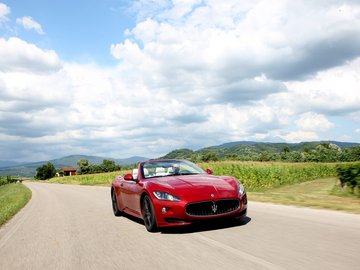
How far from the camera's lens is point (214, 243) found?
6.07 metres

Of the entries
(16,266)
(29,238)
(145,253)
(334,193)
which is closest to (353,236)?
(145,253)

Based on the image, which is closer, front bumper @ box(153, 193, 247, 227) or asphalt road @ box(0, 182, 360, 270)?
asphalt road @ box(0, 182, 360, 270)

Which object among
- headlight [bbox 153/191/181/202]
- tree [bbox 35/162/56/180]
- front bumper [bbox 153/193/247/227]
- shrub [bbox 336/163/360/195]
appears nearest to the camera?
front bumper [bbox 153/193/247/227]

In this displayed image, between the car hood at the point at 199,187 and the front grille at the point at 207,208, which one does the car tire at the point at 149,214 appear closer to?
the car hood at the point at 199,187

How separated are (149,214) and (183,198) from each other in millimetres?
1087

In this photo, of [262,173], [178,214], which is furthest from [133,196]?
[262,173]

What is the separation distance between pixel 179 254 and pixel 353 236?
8.93ft

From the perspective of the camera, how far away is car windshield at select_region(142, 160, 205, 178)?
873cm

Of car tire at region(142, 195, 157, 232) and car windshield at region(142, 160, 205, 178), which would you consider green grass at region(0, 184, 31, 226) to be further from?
car tire at region(142, 195, 157, 232)

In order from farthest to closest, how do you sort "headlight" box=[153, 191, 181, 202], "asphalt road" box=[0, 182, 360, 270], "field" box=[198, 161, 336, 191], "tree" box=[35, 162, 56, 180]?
1. "tree" box=[35, 162, 56, 180]
2. "field" box=[198, 161, 336, 191]
3. "headlight" box=[153, 191, 181, 202]
4. "asphalt road" box=[0, 182, 360, 270]

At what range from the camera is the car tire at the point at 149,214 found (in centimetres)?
750

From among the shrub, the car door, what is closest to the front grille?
the car door

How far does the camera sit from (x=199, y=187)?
284 inches

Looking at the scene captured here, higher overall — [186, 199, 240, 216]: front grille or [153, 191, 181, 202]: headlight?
[153, 191, 181, 202]: headlight
